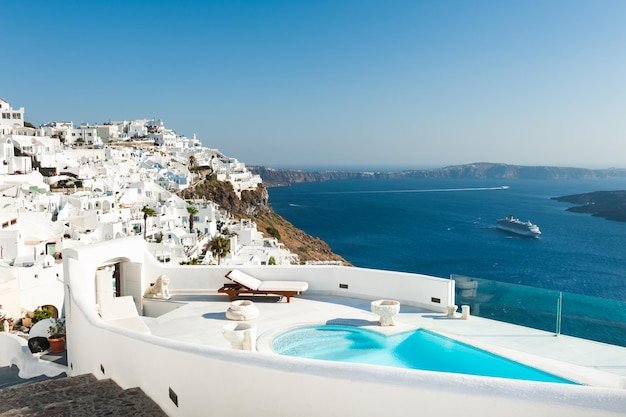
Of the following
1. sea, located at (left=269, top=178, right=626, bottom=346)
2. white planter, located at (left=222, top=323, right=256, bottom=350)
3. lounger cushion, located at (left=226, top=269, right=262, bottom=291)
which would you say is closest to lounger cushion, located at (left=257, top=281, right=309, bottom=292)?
lounger cushion, located at (left=226, top=269, right=262, bottom=291)

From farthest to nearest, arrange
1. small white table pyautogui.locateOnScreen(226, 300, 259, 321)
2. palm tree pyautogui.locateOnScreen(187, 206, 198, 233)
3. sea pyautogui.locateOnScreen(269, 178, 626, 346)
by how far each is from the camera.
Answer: sea pyautogui.locateOnScreen(269, 178, 626, 346), palm tree pyautogui.locateOnScreen(187, 206, 198, 233), small white table pyautogui.locateOnScreen(226, 300, 259, 321)

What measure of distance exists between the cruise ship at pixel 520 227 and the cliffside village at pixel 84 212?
4765 cm

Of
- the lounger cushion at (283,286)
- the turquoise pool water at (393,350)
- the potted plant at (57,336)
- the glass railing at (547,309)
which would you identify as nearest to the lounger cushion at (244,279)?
the lounger cushion at (283,286)

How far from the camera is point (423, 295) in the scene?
→ 8.81 meters

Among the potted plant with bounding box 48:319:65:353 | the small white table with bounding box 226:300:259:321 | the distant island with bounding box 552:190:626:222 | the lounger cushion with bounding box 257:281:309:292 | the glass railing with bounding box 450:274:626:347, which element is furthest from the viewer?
the distant island with bounding box 552:190:626:222

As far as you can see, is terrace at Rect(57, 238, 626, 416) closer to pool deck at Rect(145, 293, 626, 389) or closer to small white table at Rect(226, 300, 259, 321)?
pool deck at Rect(145, 293, 626, 389)

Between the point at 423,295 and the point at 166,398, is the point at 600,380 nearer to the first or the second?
the point at 423,295

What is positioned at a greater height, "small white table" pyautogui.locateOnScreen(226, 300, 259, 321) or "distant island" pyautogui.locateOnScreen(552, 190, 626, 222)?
"small white table" pyautogui.locateOnScreen(226, 300, 259, 321)

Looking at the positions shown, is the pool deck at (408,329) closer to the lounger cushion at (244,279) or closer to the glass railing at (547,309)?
the glass railing at (547,309)

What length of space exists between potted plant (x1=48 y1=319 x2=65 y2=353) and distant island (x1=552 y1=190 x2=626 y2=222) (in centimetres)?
11144

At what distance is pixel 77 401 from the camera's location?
4.64 m

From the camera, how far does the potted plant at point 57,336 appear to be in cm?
755

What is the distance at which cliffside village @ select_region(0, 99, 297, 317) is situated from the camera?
75.4 ft

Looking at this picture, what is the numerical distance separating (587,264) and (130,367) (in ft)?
228
